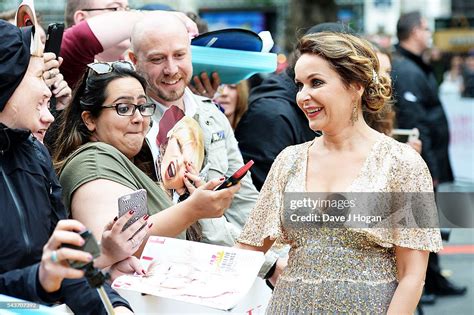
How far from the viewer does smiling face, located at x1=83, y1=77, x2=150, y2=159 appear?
3.62 m

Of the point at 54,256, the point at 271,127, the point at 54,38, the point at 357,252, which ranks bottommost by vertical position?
the point at 271,127

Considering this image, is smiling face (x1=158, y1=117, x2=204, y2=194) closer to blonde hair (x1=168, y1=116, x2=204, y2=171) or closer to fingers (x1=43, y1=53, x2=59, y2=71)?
blonde hair (x1=168, y1=116, x2=204, y2=171)

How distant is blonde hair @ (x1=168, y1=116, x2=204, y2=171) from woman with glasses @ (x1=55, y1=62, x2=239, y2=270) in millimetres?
134

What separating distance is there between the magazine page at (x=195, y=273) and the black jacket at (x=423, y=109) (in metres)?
4.38

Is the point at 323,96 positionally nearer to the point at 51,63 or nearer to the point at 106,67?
the point at 106,67

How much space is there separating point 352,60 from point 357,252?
70cm

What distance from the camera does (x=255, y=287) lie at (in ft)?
11.5

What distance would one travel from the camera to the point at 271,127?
468 cm

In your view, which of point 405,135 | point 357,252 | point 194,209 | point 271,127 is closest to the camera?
point 357,252

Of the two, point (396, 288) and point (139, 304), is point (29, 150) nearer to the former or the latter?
point (139, 304)

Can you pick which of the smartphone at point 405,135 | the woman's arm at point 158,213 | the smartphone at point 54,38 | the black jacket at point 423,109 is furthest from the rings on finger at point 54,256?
the black jacket at point 423,109

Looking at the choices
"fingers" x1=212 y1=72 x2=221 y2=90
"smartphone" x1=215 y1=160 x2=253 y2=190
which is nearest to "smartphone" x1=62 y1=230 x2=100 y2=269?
"smartphone" x1=215 y1=160 x2=253 y2=190

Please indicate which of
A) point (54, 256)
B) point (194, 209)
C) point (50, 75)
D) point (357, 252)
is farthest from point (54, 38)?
point (54, 256)

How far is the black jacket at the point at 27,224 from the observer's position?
248cm
